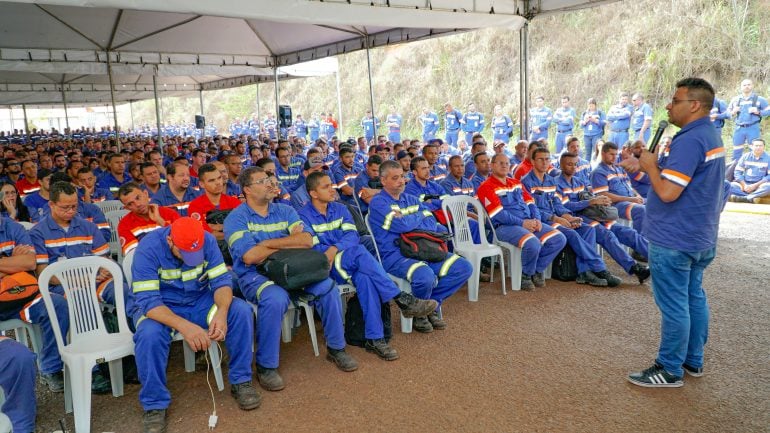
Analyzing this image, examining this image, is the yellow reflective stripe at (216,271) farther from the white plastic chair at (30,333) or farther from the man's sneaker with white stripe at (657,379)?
the man's sneaker with white stripe at (657,379)

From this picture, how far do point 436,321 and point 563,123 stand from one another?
1077cm

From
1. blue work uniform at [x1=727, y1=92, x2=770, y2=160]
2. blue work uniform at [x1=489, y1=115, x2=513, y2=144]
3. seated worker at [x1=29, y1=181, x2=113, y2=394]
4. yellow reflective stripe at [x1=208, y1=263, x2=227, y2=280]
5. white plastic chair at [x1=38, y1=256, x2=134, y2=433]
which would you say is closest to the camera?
white plastic chair at [x1=38, y1=256, x2=134, y2=433]

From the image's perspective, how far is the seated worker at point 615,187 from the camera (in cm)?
599

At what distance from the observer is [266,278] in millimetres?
3420

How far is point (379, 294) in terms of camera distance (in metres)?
3.68

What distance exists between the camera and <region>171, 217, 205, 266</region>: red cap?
291 centimetres

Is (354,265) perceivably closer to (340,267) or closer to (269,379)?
(340,267)

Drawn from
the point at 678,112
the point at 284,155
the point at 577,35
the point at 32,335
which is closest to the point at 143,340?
the point at 32,335

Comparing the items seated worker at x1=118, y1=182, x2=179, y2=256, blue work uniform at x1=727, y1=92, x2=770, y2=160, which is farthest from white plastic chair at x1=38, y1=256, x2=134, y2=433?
blue work uniform at x1=727, y1=92, x2=770, y2=160

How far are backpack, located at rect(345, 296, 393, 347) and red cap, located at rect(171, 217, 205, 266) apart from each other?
126 cm

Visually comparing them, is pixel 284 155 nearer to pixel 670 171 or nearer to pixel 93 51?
pixel 93 51

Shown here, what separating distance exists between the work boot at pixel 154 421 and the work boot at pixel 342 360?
3.63ft

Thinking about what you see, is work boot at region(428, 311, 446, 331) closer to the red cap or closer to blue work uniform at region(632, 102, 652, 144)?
the red cap

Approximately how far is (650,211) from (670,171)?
12.5 inches
